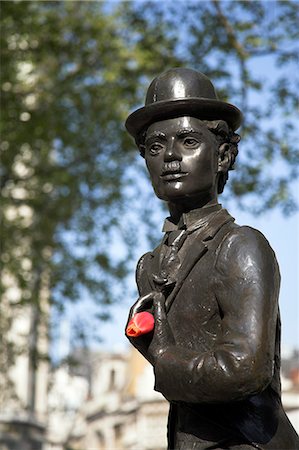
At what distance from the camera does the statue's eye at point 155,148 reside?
3.87m

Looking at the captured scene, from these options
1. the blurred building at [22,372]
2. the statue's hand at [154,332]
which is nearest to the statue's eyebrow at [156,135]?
the statue's hand at [154,332]

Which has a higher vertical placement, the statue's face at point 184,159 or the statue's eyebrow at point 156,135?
the statue's eyebrow at point 156,135

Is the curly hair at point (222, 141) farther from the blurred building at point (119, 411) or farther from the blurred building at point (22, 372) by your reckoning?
the blurred building at point (119, 411)

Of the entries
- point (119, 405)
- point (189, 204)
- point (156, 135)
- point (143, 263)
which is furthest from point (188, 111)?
point (119, 405)

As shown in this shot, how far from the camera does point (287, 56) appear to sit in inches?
632

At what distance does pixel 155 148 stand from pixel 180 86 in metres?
0.26

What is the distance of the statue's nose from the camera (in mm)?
3787

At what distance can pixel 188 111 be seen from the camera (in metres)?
3.81

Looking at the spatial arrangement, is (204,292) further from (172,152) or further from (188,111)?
(188,111)

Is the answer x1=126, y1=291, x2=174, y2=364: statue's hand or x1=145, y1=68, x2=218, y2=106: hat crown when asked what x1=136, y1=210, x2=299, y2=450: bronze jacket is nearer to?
x1=126, y1=291, x2=174, y2=364: statue's hand

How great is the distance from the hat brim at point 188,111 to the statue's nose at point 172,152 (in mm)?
108

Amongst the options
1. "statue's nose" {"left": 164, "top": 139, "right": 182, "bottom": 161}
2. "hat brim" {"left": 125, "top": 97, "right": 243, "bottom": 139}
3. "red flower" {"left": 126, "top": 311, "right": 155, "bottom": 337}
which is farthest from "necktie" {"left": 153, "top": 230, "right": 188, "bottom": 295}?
"hat brim" {"left": 125, "top": 97, "right": 243, "bottom": 139}

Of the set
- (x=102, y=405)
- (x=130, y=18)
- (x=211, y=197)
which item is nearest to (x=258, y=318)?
(x=211, y=197)

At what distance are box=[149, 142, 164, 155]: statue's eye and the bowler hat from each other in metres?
0.10
